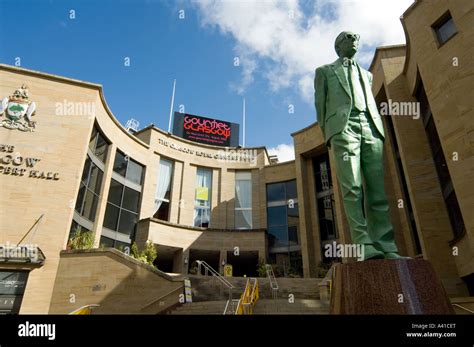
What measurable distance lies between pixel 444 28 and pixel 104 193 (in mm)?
21207

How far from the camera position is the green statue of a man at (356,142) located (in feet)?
20.5

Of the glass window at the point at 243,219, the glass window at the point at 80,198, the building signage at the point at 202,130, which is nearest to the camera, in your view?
the glass window at the point at 80,198

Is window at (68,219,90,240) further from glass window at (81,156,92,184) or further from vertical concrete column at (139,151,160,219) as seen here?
vertical concrete column at (139,151,160,219)

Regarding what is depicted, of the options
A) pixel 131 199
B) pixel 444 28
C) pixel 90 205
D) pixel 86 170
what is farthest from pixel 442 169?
pixel 131 199

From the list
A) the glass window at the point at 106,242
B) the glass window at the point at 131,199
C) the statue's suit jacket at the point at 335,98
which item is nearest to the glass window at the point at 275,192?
the glass window at the point at 131,199

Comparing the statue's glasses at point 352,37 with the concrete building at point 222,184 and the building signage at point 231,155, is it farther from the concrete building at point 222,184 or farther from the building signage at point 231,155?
the building signage at point 231,155

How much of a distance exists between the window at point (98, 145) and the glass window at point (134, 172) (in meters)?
3.15

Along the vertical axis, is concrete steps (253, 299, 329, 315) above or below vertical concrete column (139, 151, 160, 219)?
below

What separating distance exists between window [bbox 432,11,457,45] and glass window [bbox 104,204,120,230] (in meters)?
21.6

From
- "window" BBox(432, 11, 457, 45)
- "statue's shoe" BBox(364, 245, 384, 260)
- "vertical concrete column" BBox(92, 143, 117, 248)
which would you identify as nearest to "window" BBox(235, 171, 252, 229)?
"vertical concrete column" BBox(92, 143, 117, 248)

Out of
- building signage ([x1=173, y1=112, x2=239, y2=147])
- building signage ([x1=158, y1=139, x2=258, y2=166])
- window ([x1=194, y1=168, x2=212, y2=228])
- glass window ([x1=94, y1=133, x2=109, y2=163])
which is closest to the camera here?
glass window ([x1=94, y1=133, x2=109, y2=163])

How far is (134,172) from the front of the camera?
1034 inches

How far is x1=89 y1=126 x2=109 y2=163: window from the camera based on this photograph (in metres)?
21.0

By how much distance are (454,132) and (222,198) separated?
19.2 m
